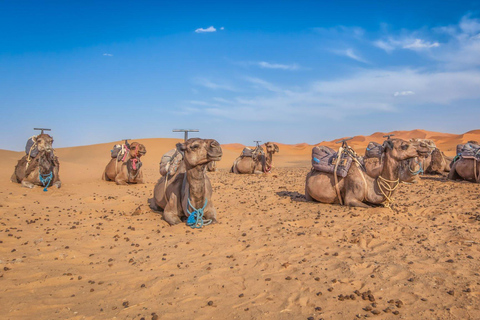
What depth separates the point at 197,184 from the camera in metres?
6.66

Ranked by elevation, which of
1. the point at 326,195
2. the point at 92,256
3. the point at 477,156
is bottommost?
the point at 92,256

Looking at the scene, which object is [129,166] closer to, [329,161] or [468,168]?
[329,161]

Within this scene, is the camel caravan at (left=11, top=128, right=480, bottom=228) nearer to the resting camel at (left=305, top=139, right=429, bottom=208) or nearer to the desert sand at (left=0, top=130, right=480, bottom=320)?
the resting camel at (left=305, top=139, right=429, bottom=208)

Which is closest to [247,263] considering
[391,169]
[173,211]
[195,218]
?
[195,218]

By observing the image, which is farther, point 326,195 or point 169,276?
point 326,195

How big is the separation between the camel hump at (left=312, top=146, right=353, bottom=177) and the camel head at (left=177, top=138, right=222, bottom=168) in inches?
151

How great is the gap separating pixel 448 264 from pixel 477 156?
1046 centimetres

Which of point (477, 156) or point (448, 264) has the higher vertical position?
point (477, 156)

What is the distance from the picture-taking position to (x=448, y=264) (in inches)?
181

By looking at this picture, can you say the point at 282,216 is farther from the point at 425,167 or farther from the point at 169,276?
the point at 425,167

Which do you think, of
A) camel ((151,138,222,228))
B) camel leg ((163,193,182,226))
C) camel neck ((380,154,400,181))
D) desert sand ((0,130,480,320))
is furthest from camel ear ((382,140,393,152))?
camel leg ((163,193,182,226))

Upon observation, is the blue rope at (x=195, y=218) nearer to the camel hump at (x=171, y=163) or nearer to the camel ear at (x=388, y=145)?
the camel hump at (x=171, y=163)

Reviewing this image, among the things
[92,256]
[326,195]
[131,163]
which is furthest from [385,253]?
[131,163]

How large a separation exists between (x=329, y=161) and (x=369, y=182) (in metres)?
1.18
